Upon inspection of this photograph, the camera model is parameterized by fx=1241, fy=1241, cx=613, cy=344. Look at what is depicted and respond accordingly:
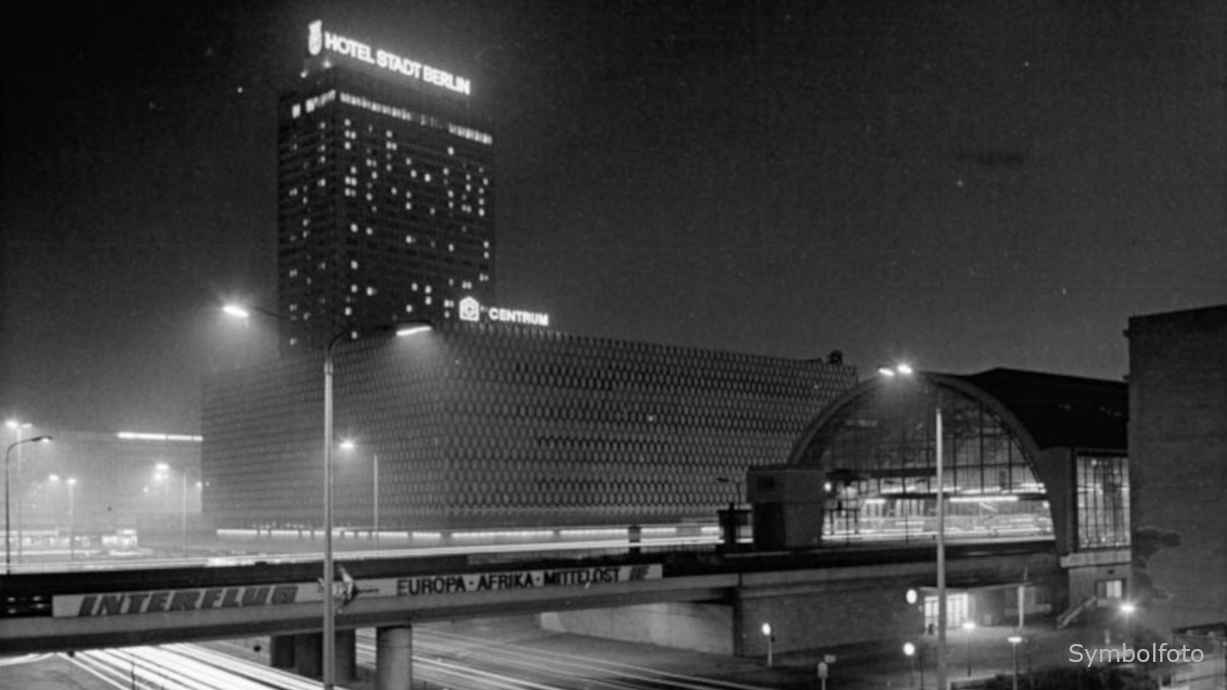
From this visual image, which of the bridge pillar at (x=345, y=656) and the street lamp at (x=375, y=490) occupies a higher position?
the street lamp at (x=375, y=490)

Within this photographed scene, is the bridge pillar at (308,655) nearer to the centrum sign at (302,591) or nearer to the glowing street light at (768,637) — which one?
the centrum sign at (302,591)

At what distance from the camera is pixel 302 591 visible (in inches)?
1654

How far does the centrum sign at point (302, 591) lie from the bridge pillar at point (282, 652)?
505 inches

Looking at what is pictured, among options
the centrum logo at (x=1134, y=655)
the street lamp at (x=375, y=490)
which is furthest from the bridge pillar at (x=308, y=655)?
the centrum logo at (x=1134, y=655)

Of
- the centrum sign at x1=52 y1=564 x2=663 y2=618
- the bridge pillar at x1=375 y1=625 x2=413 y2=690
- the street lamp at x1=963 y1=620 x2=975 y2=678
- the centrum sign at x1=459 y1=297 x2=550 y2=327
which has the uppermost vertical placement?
the centrum sign at x1=459 y1=297 x2=550 y2=327

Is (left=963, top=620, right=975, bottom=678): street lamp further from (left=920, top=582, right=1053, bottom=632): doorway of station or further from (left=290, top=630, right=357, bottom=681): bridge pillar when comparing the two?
(left=290, top=630, right=357, bottom=681): bridge pillar

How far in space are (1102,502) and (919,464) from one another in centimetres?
1360

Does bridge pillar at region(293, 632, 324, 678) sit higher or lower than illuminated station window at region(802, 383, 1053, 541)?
lower

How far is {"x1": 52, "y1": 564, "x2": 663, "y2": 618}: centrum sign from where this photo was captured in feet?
124

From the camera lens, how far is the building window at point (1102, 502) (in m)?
78.6

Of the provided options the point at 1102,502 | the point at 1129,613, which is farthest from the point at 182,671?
the point at 1102,502

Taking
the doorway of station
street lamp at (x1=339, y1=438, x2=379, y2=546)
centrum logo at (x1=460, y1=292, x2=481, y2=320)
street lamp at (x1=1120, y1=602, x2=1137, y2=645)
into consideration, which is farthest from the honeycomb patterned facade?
street lamp at (x1=1120, y1=602, x2=1137, y2=645)

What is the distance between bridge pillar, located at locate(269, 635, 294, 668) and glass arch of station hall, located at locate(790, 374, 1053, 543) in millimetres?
37481

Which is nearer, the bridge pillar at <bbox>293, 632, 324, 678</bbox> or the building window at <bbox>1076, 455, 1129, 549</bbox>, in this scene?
the bridge pillar at <bbox>293, 632, 324, 678</bbox>
